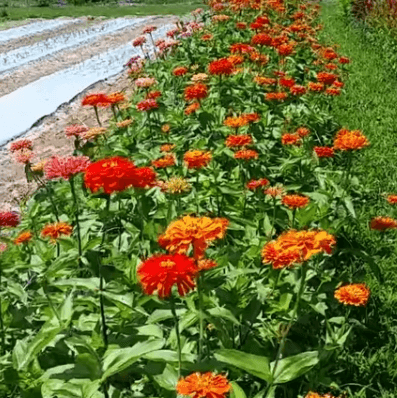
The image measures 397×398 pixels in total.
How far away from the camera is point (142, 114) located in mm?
4160

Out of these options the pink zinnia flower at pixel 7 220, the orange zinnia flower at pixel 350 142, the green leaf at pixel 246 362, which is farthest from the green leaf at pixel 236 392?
the orange zinnia flower at pixel 350 142

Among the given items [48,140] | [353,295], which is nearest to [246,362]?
[353,295]

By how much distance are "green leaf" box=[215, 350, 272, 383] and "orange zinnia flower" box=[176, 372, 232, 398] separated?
0.27 metres

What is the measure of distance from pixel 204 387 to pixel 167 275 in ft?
0.75

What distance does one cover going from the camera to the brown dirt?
4.28 metres

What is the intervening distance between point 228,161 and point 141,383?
5.65 ft

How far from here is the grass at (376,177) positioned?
84.4 inches

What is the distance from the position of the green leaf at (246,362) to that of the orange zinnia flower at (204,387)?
0.27 meters

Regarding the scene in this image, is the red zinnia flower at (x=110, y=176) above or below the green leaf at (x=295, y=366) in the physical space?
above

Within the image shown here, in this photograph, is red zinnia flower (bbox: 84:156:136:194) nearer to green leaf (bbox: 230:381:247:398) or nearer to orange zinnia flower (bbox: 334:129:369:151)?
green leaf (bbox: 230:381:247:398)

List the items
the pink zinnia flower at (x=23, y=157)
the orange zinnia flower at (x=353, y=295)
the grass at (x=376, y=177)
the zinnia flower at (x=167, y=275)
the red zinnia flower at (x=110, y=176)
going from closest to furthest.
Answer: the zinnia flower at (x=167, y=275) < the red zinnia flower at (x=110, y=176) < the orange zinnia flower at (x=353, y=295) < the grass at (x=376, y=177) < the pink zinnia flower at (x=23, y=157)

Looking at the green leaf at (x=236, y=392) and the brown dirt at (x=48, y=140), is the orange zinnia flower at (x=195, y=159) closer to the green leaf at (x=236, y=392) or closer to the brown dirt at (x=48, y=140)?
the green leaf at (x=236, y=392)

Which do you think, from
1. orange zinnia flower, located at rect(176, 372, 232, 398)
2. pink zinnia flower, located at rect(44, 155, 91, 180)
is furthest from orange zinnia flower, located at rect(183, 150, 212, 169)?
orange zinnia flower, located at rect(176, 372, 232, 398)

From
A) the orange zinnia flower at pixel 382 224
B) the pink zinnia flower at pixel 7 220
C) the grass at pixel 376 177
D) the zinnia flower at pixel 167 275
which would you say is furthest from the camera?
the orange zinnia flower at pixel 382 224
